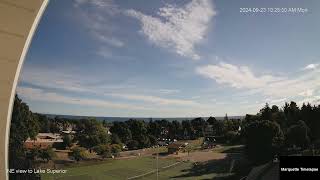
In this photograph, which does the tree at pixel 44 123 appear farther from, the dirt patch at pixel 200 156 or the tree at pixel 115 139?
the dirt patch at pixel 200 156

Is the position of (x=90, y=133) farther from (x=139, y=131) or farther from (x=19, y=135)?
(x=19, y=135)

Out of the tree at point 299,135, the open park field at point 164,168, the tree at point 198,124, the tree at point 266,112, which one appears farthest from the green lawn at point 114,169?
the tree at point 299,135

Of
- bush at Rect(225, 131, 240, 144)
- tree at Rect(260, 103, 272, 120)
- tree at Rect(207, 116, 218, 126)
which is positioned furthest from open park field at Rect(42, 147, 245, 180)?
tree at Rect(260, 103, 272, 120)

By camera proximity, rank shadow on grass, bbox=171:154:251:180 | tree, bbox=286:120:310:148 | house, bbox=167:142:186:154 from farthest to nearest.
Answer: house, bbox=167:142:186:154
shadow on grass, bbox=171:154:251:180
tree, bbox=286:120:310:148

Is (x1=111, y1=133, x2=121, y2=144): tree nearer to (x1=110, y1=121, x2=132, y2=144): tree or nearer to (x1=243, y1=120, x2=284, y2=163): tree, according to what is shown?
(x1=110, y1=121, x2=132, y2=144): tree

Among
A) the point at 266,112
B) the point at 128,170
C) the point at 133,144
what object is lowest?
the point at 128,170

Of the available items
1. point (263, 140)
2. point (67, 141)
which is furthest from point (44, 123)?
point (263, 140)

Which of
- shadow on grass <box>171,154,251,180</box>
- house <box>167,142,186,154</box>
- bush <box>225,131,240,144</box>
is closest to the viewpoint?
shadow on grass <box>171,154,251,180</box>

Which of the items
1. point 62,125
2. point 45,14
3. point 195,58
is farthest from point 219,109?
point 45,14
